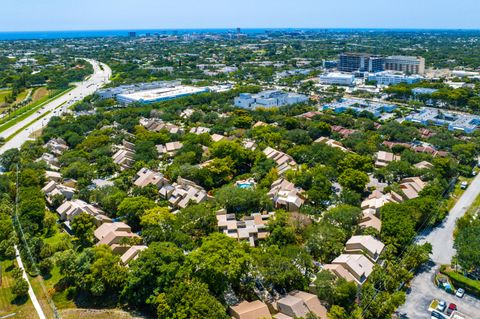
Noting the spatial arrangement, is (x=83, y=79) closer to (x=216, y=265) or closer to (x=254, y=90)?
(x=254, y=90)

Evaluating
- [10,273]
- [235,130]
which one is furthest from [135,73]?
[10,273]

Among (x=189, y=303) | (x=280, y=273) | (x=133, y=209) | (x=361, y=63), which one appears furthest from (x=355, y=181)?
(x=361, y=63)

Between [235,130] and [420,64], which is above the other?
[420,64]

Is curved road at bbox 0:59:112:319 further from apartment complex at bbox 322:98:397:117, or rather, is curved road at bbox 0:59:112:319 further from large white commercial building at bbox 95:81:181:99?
apartment complex at bbox 322:98:397:117

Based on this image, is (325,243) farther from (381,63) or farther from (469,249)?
(381,63)

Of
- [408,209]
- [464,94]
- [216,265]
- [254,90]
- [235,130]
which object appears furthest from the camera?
[254,90]

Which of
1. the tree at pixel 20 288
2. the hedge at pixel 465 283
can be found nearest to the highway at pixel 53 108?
the tree at pixel 20 288
